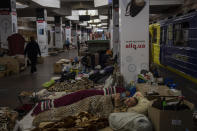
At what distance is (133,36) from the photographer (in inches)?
236

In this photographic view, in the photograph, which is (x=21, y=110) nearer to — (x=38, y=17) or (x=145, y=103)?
(x=145, y=103)

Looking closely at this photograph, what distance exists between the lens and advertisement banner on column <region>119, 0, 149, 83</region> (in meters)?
5.90

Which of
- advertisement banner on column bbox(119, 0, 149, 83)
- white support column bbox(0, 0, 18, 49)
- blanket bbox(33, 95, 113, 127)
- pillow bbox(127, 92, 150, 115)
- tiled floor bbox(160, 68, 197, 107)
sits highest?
white support column bbox(0, 0, 18, 49)

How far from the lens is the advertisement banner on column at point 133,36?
590 cm

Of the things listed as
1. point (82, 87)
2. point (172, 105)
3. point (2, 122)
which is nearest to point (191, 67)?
point (82, 87)

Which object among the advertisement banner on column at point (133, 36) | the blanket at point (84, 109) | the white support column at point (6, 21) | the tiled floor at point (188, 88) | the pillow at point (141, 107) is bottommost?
the tiled floor at point (188, 88)

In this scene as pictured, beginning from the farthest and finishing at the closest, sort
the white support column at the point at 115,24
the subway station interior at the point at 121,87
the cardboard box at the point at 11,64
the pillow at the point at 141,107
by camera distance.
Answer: the white support column at the point at 115,24, the cardboard box at the point at 11,64, the pillow at the point at 141,107, the subway station interior at the point at 121,87

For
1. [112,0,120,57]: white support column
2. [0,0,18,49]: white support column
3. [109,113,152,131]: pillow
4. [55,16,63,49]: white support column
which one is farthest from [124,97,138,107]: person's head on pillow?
[55,16,63,49]: white support column

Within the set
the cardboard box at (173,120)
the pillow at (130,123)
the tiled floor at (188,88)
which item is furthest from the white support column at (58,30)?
the cardboard box at (173,120)

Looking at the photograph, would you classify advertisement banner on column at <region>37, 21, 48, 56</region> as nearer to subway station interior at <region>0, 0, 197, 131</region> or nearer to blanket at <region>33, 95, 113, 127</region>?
subway station interior at <region>0, 0, 197, 131</region>

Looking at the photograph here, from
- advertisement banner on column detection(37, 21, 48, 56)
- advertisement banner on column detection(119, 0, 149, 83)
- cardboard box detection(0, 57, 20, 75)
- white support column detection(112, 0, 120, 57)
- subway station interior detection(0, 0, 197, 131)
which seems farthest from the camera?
advertisement banner on column detection(37, 21, 48, 56)

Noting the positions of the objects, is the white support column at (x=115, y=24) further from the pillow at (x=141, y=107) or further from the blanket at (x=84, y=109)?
the pillow at (x=141, y=107)

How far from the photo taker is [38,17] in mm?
19188

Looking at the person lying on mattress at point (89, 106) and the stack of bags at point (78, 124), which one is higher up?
the person lying on mattress at point (89, 106)
